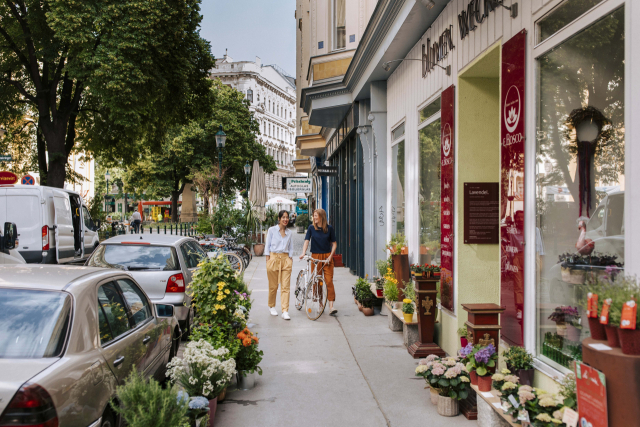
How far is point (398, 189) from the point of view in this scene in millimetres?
10688

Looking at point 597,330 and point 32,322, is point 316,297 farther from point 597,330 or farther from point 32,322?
point 597,330

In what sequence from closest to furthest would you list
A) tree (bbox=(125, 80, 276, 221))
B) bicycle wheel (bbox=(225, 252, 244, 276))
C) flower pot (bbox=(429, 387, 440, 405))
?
1. flower pot (bbox=(429, 387, 440, 405))
2. bicycle wheel (bbox=(225, 252, 244, 276))
3. tree (bbox=(125, 80, 276, 221))

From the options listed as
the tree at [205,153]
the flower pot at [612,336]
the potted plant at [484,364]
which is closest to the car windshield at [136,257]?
the potted plant at [484,364]

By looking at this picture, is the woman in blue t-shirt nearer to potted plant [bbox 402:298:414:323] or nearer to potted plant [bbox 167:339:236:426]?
potted plant [bbox 402:298:414:323]

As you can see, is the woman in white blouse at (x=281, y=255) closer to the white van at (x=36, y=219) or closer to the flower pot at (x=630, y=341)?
the white van at (x=36, y=219)

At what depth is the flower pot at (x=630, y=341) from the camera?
8.30 ft

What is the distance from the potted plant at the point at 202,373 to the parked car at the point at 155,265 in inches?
126

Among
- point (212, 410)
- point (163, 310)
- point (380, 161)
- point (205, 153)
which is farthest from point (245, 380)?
point (205, 153)

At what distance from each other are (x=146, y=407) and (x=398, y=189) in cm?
802

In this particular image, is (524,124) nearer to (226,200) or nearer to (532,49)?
(532,49)

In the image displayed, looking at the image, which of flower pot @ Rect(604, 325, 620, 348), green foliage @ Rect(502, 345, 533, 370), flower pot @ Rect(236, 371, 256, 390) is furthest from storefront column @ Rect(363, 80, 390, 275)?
flower pot @ Rect(604, 325, 620, 348)

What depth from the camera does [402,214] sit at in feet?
33.9

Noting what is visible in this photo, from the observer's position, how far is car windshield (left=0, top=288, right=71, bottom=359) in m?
3.18

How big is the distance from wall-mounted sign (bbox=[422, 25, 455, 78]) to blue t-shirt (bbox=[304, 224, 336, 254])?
3.33 m
